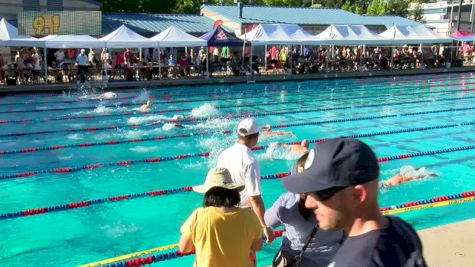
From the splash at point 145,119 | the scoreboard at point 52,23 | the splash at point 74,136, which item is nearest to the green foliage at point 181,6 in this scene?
the scoreboard at point 52,23

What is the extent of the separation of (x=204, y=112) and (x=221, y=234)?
36.8 ft

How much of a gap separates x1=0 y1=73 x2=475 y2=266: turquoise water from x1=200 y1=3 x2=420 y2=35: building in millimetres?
14477

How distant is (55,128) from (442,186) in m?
8.64

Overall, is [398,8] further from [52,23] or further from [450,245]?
[450,245]

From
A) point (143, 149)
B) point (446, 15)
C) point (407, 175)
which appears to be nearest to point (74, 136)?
point (143, 149)

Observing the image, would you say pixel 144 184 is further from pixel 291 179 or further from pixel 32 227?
pixel 291 179

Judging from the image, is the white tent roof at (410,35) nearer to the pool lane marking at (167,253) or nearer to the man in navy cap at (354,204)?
the pool lane marking at (167,253)

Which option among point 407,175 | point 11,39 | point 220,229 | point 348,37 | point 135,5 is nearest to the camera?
point 220,229

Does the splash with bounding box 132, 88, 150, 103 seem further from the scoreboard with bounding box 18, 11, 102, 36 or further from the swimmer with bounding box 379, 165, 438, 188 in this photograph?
the swimmer with bounding box 379, 165, 438, 188

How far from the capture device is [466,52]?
32125 millimetres

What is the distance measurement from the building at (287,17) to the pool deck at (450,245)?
1066 inches

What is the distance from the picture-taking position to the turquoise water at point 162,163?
596cm

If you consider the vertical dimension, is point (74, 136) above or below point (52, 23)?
below

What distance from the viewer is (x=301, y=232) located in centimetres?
288
